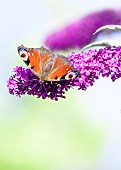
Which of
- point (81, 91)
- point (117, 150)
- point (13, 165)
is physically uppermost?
point (81, 91)

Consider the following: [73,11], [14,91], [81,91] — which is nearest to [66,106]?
[81,91]

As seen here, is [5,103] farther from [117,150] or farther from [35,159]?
[117,150]

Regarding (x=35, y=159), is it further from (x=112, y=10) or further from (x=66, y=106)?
(x=112, y=10)

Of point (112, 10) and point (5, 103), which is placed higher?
point (112, 10)

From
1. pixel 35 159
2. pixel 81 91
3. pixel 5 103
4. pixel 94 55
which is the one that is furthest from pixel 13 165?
pixel 94 55

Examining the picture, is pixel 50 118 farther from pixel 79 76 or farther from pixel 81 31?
pixel 81 31

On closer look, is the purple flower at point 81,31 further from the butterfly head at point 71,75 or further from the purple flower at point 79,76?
the butterfly head at point 71,75
